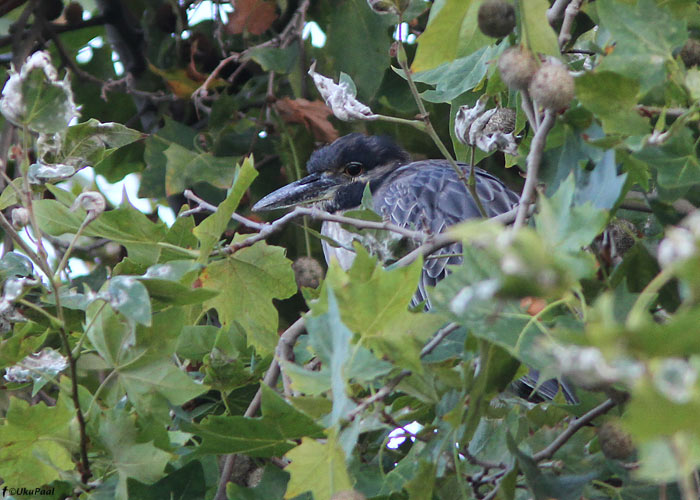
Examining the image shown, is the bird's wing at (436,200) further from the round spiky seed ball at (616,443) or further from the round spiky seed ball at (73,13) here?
the round spiky seed ball at (616,443)

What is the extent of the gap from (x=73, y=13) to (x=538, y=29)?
286cm

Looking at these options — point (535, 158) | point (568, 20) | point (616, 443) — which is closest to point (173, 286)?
point (535, 158)

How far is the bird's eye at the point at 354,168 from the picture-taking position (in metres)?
4.08

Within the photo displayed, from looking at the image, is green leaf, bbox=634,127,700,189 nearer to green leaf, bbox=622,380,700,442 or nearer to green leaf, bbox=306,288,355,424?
green leaf, bbox=306,288,355,424

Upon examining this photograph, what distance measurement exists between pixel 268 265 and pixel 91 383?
56 centimetres

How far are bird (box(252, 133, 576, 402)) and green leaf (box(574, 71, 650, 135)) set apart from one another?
6.27 ft

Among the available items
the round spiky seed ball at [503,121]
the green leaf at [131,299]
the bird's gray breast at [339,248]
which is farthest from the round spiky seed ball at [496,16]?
the bird's gray breast at [339,248]

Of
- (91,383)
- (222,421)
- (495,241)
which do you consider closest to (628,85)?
(495,241)

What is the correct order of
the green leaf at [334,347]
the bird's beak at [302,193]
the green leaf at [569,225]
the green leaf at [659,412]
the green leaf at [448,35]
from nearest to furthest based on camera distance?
the green leaf at [659,412] < the green leaf at [569,225] < the green leaf at [334,347] < the green leaf at [448,35] < the bird's beak at [302,193]

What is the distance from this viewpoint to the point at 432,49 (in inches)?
56.4

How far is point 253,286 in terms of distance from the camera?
177 cm

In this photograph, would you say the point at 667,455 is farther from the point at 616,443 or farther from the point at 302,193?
the point at 302,193

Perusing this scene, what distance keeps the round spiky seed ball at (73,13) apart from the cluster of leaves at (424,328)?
6.31 feet

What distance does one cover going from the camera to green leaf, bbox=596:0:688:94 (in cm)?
122
